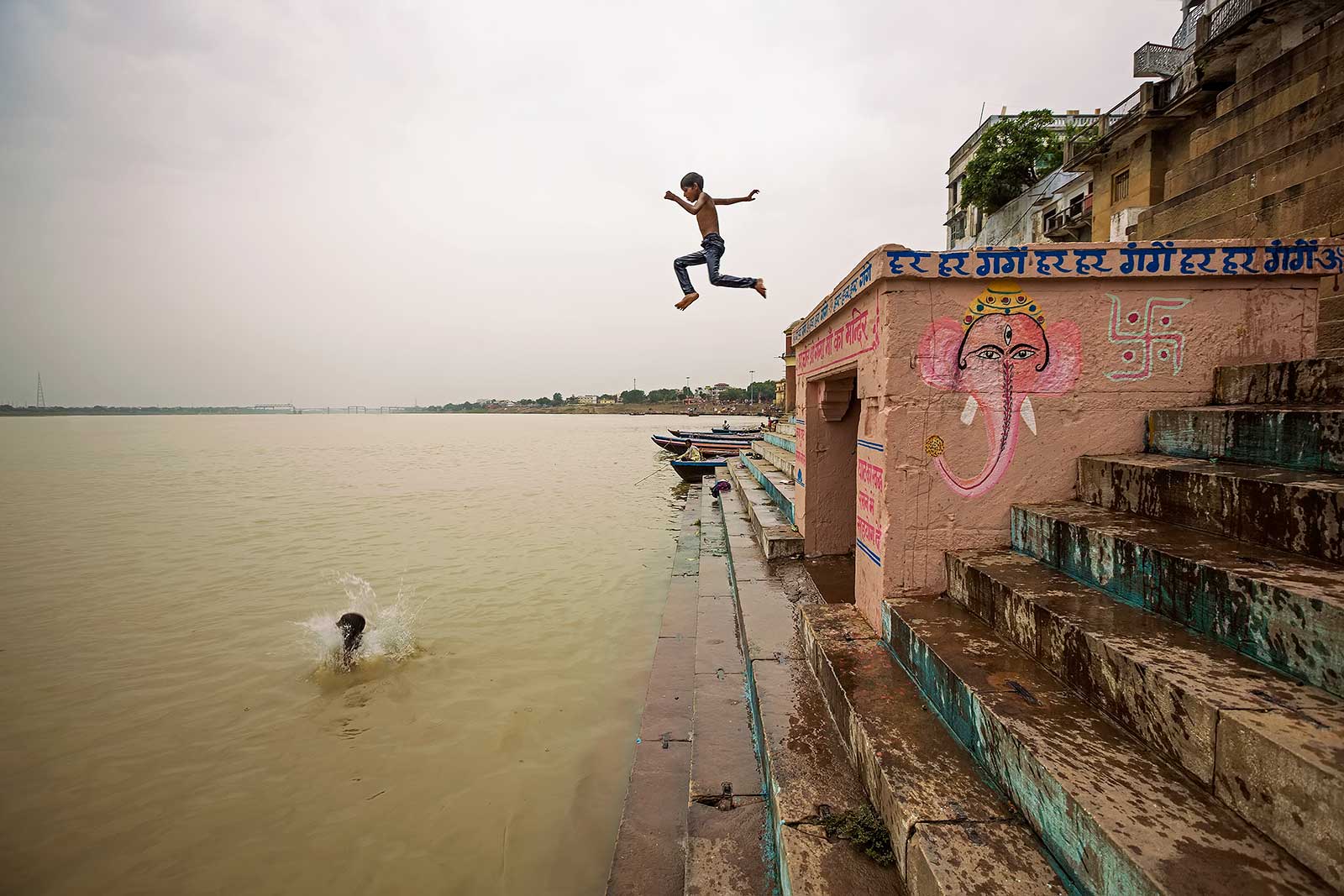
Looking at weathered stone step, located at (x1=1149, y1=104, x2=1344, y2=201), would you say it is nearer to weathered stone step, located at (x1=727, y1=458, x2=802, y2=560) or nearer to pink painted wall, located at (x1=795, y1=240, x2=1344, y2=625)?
pink painted wall, located at (x1=795, y1=240, x2=1344, y2=625)

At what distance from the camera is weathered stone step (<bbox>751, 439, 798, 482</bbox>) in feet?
32.6

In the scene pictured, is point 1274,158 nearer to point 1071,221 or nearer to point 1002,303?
point 1002,303

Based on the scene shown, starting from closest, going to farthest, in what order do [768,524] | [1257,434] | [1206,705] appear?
[1206,705] → [1257,434] → [768,524]

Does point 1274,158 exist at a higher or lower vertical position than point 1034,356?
higher

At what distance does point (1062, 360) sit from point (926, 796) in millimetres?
2519

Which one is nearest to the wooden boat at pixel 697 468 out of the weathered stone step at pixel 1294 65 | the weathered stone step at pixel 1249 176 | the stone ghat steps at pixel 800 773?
the weathered stone step at pixel 1249 176

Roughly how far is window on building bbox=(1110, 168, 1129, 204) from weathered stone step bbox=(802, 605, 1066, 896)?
18.3 meters

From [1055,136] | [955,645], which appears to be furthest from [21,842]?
[1055,136]

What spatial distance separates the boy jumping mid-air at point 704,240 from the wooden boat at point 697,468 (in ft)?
40.2

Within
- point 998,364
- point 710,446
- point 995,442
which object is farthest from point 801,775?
point 710,446

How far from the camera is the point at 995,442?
327cm

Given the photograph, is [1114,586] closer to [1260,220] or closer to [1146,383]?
[1146,383]

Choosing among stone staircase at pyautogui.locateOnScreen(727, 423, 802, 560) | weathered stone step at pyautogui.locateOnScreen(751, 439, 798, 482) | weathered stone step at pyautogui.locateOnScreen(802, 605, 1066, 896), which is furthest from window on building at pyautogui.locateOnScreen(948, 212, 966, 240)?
weathered stone step at pyautogui.locateOnScreen(802, 605, 1066, 896)

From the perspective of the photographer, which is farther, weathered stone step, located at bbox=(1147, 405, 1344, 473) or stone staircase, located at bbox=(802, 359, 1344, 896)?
weathered stone step, located at bbox=(1147, 405, 1344, 473)
